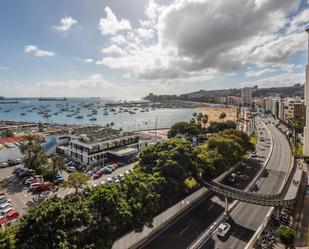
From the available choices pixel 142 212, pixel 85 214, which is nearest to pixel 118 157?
pixel 142 212

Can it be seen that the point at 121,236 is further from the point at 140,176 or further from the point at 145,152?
the point at 145,152

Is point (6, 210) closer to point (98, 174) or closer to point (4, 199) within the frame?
point (4, 199)

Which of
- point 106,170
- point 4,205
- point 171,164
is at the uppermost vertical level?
point 171,164


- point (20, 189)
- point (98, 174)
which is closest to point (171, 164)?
point (98, 174)

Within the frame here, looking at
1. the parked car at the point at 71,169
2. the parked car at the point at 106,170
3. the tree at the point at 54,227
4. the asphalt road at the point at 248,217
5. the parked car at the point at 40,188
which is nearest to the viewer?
the tree at the point at 54,227

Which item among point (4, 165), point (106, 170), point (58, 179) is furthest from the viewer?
point (4, 165)

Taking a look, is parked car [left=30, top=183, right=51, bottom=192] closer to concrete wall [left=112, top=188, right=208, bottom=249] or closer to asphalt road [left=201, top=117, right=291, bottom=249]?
concrete wall [left=112, top=188, right=208, bottom=249]

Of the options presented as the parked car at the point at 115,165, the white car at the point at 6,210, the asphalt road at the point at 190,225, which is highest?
the parked car at the point at 115,165

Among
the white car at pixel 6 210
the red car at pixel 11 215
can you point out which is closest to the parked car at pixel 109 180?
the red car at pixel 11 215

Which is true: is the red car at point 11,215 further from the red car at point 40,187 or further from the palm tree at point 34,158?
the palm tree at point 34,158

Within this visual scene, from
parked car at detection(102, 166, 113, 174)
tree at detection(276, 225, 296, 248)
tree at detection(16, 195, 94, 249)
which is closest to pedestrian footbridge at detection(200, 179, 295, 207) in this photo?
tree at detection(276, 225, 296, 248)
